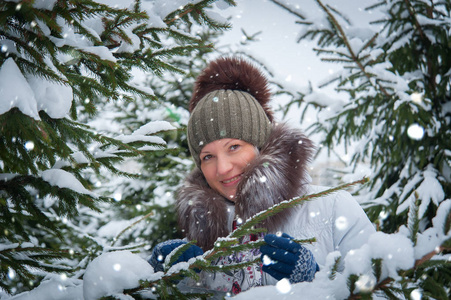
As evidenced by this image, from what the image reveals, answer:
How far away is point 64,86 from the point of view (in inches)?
48.4

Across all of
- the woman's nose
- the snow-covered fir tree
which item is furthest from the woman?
the snow-covered fir tree

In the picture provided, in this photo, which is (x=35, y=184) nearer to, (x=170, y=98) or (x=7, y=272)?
(x=7, y=272)

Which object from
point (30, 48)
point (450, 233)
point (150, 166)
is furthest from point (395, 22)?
point (150, 166)

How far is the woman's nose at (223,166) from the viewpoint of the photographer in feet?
7.73

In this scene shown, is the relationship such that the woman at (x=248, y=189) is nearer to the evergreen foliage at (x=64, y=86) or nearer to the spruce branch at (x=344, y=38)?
the evergreen foliage at (x=64, y=86)

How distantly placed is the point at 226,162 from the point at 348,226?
101 centimetres

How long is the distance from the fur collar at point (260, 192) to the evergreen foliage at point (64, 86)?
68 centimetres

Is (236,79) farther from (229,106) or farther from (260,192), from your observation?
(260,192)

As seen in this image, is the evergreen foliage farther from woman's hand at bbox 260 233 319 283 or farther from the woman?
woman's hand at bbox 260 233 319 283

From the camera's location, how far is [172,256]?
3.83ft

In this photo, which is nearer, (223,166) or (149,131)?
(149,131)

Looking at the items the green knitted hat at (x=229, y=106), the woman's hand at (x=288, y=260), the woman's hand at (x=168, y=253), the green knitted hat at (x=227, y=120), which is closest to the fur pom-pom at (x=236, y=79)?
the green knitted hat at (x=229, y=106)

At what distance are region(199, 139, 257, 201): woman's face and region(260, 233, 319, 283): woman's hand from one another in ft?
3.04

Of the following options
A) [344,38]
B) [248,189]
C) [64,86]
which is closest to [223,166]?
[248,189]
